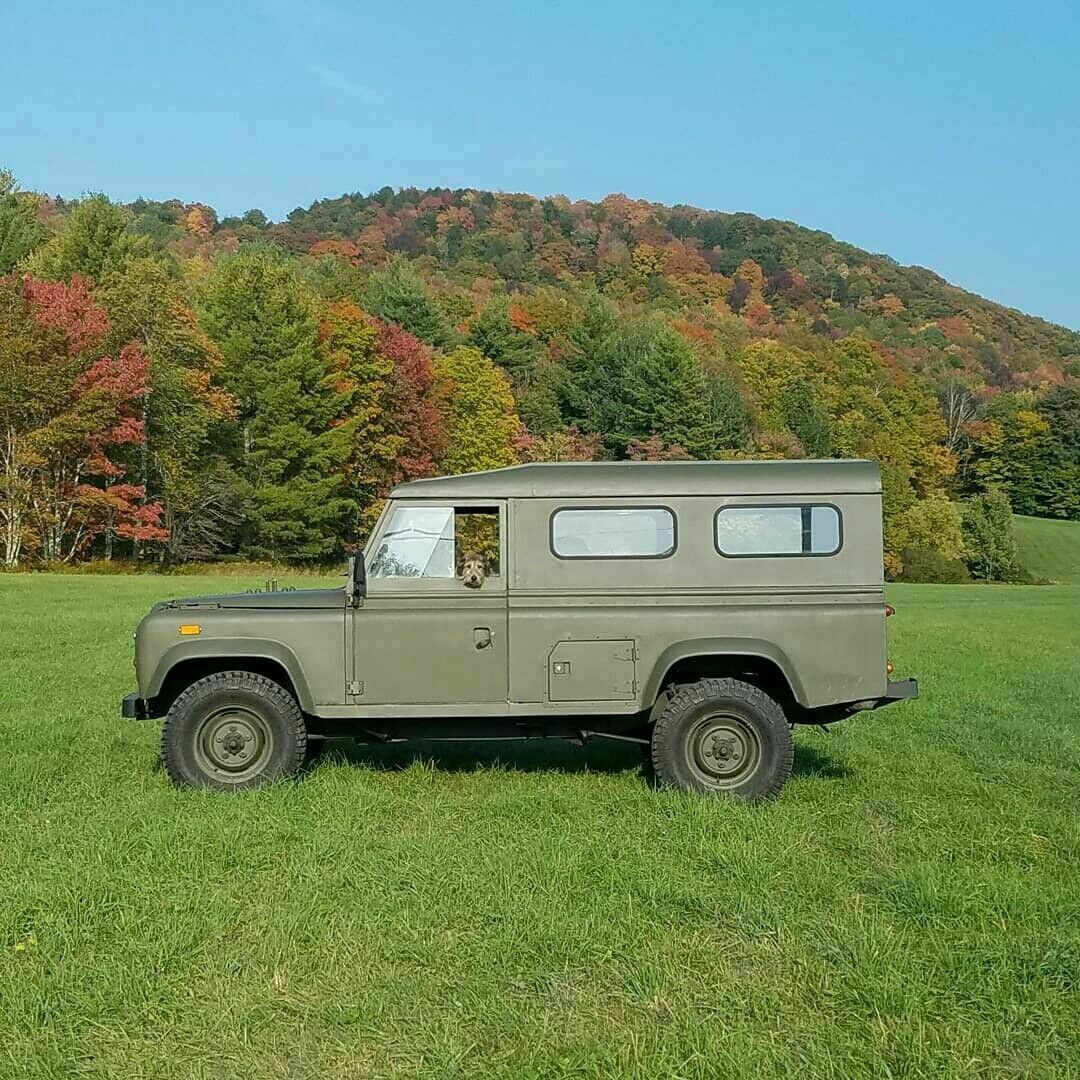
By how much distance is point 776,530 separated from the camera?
295 inches

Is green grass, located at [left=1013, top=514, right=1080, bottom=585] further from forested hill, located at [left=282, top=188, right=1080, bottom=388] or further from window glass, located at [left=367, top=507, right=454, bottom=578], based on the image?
window glass, located at [left=367, top=507, right=454, bottom=578]

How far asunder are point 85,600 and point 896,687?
22.8 meters

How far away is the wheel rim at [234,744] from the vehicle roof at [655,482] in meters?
1.89

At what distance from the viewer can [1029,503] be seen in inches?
3969

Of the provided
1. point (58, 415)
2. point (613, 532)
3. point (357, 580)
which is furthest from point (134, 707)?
point (58, 415)

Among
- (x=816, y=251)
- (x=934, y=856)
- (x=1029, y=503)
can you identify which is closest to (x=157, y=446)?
(x=934, y=856)

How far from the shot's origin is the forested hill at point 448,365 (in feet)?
148

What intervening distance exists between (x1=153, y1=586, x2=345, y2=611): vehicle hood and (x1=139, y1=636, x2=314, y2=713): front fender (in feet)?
1.04

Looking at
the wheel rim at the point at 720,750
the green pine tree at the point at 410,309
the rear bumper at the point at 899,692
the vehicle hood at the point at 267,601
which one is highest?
the green pine tree at the point at 410,309

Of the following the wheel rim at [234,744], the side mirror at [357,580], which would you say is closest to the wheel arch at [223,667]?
the wheel rim at [234,744]

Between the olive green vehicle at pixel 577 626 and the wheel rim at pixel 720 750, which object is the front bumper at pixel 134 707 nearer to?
the olive green vehicle at pixel 577 626

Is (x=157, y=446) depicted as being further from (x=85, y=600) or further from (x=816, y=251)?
(x=816, y=251)

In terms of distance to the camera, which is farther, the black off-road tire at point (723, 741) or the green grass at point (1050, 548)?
the green grass at point (1050, 548)

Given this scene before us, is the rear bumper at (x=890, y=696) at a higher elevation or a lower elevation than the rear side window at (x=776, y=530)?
lower
